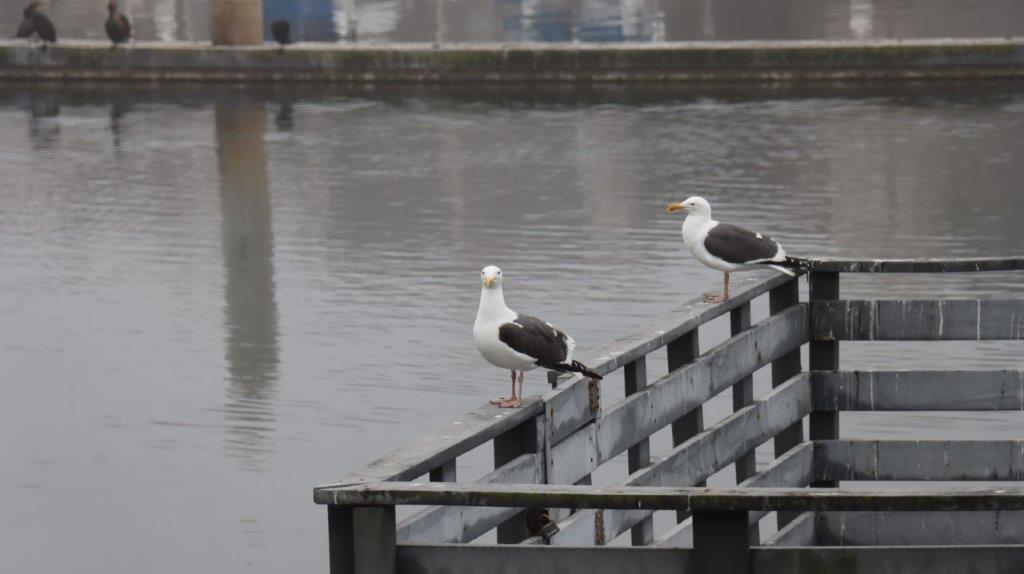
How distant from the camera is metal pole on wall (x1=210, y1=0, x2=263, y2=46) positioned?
120 ft

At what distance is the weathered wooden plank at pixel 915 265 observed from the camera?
924 centimetres

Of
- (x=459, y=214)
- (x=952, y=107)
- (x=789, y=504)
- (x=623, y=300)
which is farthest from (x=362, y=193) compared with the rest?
(x=789, y=504)

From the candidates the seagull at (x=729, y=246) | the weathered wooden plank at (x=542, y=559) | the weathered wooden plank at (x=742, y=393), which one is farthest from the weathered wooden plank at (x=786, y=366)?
the weathered wooden plank at (x=542, y=559)

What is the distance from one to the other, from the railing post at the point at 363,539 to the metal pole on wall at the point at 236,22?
1247 inches

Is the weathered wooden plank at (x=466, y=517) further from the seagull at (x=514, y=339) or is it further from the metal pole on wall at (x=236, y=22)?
Answer: the metal pole on wall at (x=236, y=22)

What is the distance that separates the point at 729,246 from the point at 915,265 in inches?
33.0

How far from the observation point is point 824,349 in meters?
9.66

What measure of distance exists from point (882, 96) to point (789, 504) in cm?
2810

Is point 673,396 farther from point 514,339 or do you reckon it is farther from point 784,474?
point 784,474

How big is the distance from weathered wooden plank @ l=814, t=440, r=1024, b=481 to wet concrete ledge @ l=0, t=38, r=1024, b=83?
83.4ft

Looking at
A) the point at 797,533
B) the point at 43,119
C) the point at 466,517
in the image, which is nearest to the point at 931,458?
the point at 797,533

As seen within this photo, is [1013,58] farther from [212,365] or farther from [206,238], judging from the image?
[212,365]

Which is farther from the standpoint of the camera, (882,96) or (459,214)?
(882,96)

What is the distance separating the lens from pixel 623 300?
17.2 meters
